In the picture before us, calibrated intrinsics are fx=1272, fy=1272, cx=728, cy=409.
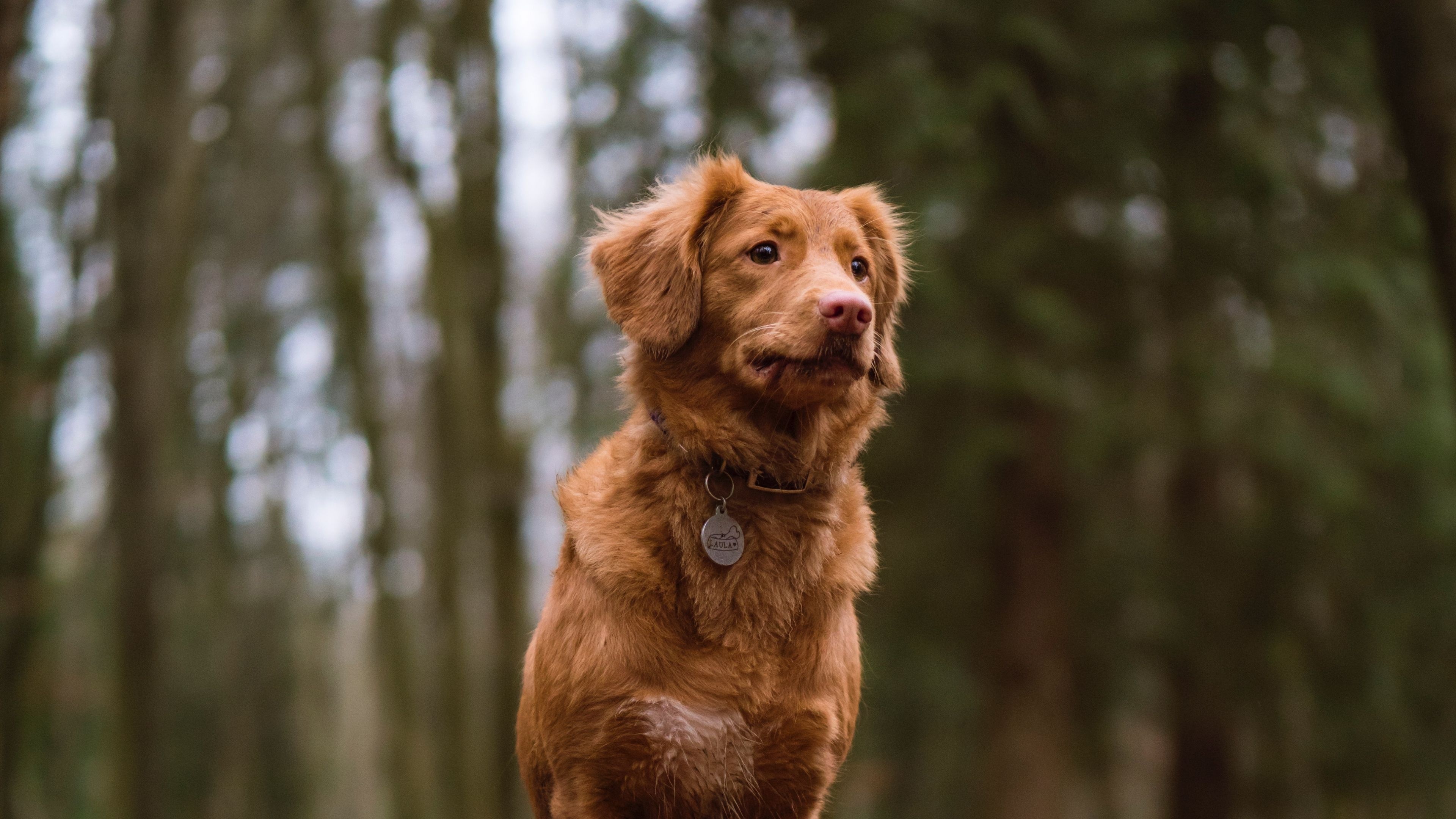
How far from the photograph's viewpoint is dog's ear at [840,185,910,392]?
3529 millimetres

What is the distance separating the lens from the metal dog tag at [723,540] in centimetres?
304

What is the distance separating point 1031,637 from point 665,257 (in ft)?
29.7

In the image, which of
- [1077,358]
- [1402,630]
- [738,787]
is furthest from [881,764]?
[738,787]

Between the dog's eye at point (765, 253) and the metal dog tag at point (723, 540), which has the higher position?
the dog's eye at point (765, 253)

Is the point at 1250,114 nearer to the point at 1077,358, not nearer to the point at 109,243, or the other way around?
the point at 1077,358

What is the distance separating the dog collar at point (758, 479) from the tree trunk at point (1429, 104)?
3.56 meters

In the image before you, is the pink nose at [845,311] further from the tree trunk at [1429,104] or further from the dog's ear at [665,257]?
the tree trunk at [1429,104]

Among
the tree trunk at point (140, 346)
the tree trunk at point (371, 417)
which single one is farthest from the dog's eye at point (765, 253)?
the tree trunk at point (371, 417)

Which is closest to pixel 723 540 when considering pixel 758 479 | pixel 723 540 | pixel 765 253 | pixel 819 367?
pixel 723 540

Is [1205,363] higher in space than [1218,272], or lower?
lower

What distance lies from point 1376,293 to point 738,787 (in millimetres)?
9657

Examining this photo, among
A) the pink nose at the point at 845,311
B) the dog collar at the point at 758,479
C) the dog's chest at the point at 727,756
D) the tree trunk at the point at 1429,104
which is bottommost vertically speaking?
the dog's chest at the point at 727,756

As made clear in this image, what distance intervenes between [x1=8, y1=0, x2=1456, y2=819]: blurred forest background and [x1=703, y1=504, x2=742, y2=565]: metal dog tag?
4.48 m

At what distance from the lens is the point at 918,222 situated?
31.3ft
